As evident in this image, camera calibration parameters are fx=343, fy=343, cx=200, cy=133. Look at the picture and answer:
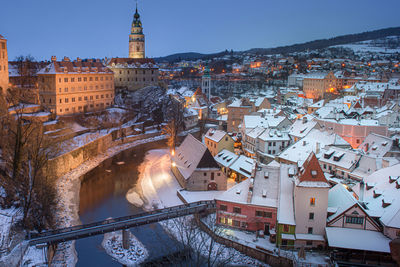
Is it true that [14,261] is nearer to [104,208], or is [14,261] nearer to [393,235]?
[104,208]

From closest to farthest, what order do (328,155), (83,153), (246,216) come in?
(246,216) → (328,155) → (83,153)

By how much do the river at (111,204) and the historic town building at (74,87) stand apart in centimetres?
1229

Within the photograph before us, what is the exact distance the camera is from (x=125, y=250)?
2328cm

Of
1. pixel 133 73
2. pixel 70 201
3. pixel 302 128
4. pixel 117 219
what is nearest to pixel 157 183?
pixel 70 201

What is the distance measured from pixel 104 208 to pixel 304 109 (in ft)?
158

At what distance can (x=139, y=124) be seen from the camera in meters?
57.0

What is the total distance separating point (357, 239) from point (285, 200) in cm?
507

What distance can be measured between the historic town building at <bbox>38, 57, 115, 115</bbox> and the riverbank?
1100cm

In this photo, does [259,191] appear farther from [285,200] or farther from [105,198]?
[105,198]

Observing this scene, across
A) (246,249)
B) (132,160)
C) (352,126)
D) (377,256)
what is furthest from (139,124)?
(377,256)

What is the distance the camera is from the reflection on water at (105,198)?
2297 cm

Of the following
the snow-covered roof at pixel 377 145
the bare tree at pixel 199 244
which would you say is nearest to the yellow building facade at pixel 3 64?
the bare tree at pixel 199 244

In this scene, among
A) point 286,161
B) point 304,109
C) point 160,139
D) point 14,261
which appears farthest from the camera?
point 304,109

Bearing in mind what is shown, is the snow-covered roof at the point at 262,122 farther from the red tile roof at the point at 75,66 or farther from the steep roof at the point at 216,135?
the red tile roof at the point at 75,66
